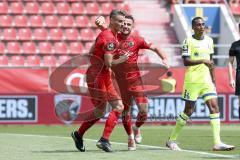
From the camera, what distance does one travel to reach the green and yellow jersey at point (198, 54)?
1330 cm

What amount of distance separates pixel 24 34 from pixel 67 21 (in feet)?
6.11

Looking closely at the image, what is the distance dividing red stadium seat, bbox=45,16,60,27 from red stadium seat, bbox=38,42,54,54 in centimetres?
119

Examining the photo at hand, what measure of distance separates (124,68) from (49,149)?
186cm

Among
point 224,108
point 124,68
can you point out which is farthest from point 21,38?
point 124,68

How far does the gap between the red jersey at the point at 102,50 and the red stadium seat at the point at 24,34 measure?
16596 mm

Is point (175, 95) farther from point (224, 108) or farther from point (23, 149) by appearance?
point (23, 149)

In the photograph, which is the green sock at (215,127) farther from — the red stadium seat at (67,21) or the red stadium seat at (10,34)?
the red stadium seat at (67,21)

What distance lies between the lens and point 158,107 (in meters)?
23.4

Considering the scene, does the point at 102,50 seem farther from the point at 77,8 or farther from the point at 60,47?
the point at 77,8

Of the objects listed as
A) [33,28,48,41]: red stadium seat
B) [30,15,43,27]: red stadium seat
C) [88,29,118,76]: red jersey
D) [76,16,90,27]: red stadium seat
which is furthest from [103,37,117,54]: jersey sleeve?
[76,16,90,27]: red stadium seat

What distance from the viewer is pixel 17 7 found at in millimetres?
29812

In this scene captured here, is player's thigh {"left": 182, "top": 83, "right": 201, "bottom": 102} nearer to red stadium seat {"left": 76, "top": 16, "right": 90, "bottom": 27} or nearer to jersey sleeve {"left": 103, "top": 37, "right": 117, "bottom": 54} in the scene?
jersey sleeve {"left": 103, "top": 37, "right": 117, "bottom": 54}

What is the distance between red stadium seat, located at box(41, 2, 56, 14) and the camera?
98.6ft

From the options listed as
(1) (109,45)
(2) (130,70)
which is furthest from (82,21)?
(1) (109,45)
